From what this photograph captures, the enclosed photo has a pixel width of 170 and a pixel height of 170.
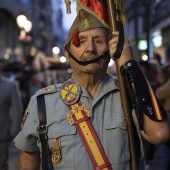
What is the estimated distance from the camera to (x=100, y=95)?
274 centimetres

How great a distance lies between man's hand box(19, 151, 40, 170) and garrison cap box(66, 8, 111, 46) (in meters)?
0.71

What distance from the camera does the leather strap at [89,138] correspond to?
2.58 m

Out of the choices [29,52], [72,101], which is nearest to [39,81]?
[72,101]

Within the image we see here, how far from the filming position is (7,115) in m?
5.77

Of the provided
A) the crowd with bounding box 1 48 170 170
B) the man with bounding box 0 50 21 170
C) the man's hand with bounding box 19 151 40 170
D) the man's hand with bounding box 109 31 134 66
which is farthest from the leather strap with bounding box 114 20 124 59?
the man with bounding box 0 50 21 170

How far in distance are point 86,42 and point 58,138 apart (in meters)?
0.57

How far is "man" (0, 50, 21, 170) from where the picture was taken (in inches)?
222

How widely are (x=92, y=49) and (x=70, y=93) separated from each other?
11.6 inches

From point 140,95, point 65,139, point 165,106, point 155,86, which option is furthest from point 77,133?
point 155,86

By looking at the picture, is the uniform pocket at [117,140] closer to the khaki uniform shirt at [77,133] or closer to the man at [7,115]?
the khaki uniform shirt at [77,133]

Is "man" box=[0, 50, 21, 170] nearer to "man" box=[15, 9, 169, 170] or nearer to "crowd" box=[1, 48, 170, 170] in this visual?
"crowd" box=[1, 48, 170, 170]

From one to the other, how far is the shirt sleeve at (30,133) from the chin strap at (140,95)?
59cm

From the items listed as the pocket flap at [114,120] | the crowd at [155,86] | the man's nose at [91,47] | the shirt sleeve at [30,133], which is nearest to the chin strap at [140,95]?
the pocket flap at [114,120]

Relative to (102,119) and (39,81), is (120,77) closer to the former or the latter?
(102,119)
